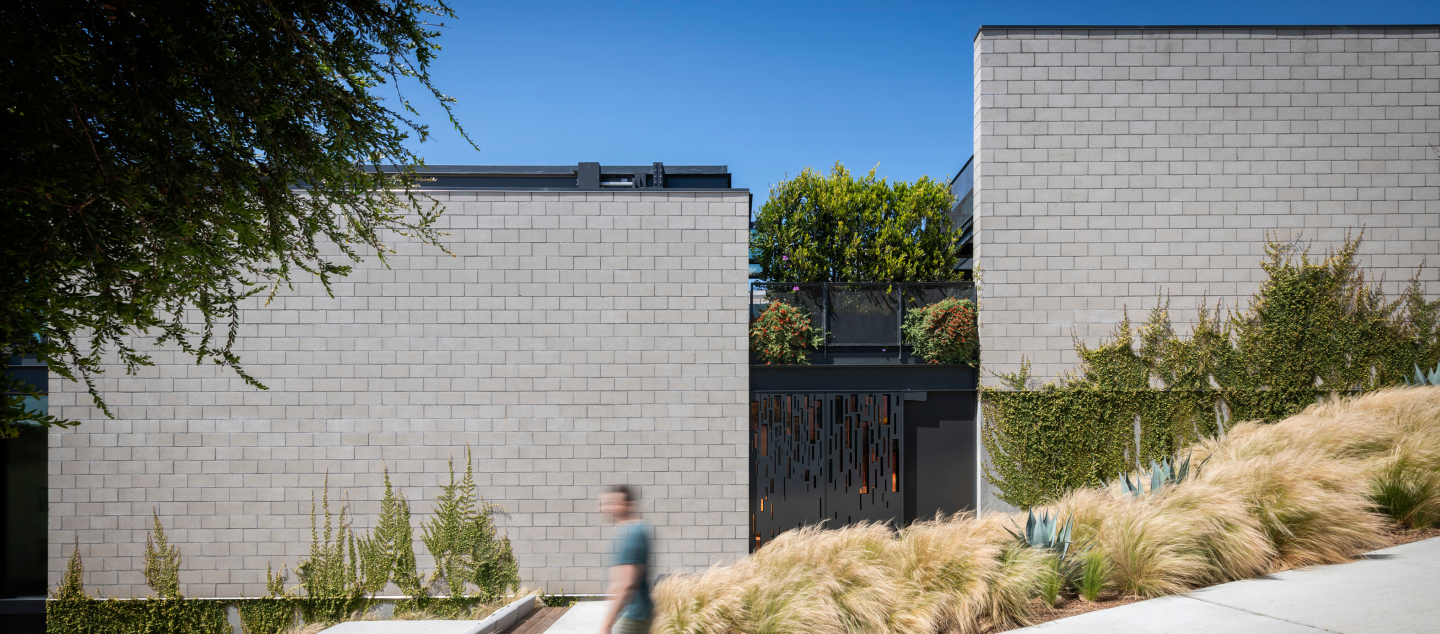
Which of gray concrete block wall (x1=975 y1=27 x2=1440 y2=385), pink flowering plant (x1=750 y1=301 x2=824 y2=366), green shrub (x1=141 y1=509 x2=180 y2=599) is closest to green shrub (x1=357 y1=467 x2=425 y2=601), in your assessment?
green shrub (x1=141 y1=509 x2=180 y2=599)

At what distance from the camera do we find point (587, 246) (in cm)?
822

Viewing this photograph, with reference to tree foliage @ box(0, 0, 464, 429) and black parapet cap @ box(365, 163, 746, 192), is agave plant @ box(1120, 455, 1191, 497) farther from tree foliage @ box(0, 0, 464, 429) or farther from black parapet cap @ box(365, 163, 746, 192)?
tree foliage @ box(0, 0, 464, 429)

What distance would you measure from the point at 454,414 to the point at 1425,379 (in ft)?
40.2

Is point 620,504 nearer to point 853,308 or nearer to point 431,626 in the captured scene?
point 431,626

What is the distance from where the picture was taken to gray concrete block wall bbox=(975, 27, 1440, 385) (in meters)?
8.26

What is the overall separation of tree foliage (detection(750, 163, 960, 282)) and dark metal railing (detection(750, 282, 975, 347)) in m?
0.41

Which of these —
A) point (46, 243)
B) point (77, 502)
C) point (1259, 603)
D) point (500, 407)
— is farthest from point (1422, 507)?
point (77, 502)

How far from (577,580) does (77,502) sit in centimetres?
641

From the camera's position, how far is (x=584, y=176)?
9875 millimetres

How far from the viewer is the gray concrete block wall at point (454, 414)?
8.04m

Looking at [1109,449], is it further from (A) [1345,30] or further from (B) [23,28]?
(B) [23,28]

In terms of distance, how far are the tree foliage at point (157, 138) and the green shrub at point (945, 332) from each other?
247 inches

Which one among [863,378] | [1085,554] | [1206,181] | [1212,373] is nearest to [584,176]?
[863,378]

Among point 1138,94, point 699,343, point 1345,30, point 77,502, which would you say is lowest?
point 77,502
